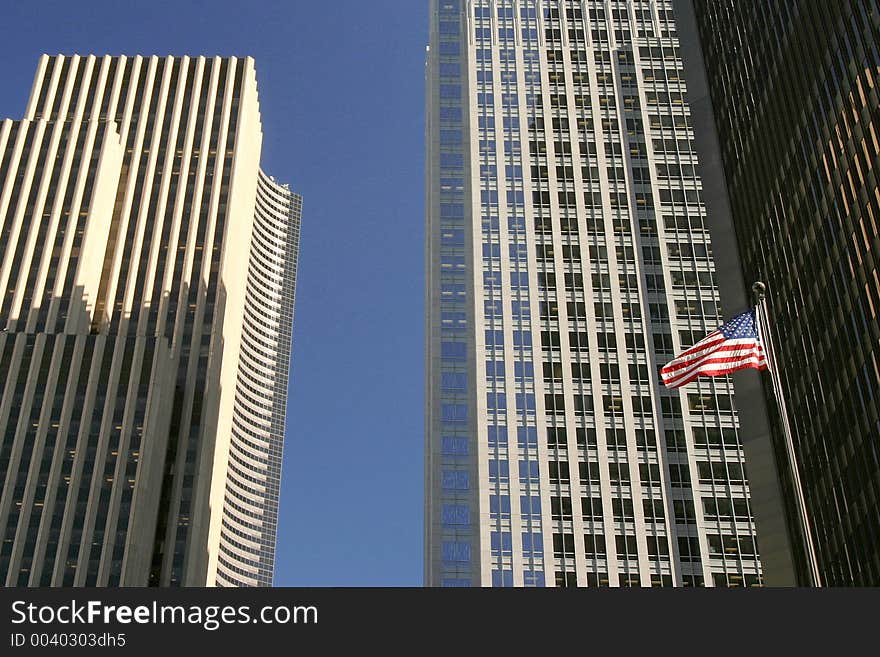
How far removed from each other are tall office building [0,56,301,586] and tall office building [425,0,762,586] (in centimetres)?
4298

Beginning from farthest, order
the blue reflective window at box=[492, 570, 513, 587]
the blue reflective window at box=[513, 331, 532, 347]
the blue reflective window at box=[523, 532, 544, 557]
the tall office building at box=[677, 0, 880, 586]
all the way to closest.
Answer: the blue reflective window at box=[513, 331, 532, 347] < the blue reflective window at box=[523, 532, 544, 557] < the blue reflective window at box=[492, 570, 513, 587] < the tall office building at box=[677, 0, 880, 586]

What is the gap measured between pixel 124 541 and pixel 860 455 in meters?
101

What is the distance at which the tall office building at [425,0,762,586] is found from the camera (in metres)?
120

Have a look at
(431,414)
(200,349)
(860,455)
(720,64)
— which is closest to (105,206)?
(200,349)

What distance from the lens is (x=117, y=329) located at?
566 feet

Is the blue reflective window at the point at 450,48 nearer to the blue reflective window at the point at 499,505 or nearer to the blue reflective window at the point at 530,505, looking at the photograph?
the blue reflective window at the point at 499,505

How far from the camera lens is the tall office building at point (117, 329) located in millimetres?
139125

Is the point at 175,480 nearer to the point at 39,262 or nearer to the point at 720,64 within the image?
the point at 39,262

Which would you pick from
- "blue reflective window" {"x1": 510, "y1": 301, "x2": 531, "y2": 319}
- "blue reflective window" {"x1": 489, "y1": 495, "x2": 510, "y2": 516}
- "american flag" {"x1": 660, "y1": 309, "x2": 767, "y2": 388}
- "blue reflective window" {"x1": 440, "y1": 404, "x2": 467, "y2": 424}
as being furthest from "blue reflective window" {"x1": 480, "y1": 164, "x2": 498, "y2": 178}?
"american flag" {"x1": 660, "y1": 309, "x2": 767, "y2": 388}

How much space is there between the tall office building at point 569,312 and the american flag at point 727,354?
66.4 metres

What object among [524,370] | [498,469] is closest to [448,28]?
[524,370]

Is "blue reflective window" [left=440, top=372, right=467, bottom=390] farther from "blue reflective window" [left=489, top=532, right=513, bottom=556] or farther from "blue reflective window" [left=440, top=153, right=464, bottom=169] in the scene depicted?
"blue reflective window" [left=440, top=153, right=464, bottom=169]

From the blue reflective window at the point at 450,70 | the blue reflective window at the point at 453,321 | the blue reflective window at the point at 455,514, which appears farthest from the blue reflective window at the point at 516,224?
the blue reflective window at the point at 455,514

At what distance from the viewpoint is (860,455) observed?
64.1m
